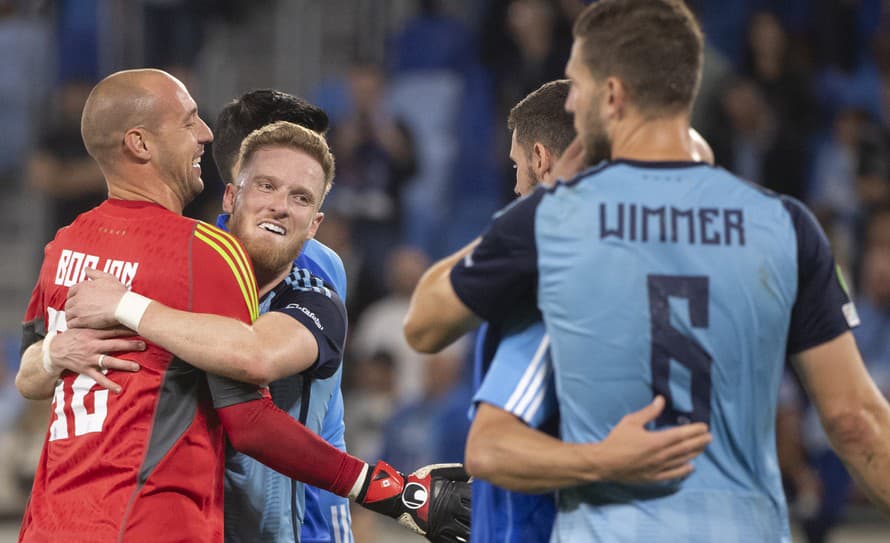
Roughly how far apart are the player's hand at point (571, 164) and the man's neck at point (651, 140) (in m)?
0.13

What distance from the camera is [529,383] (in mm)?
2639

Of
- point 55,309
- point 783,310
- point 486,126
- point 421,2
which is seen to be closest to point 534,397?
point 783,310

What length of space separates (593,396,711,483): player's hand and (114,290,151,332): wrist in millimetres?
1197

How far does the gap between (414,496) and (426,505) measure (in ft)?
0.14

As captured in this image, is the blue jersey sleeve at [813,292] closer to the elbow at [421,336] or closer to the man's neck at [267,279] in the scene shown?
the elbow at [421,336]

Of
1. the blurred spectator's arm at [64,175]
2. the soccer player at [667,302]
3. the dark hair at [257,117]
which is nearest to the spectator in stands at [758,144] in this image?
the blurred spectator's arm at [64,175]

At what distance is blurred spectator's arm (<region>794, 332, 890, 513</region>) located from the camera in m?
2.62

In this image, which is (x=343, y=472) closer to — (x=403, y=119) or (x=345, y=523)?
(x=345, y=523)

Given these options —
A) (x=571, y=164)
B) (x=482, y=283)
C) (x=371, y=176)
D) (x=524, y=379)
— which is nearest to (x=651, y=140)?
(x=571, y=164)

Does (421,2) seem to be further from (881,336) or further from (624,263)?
(624,263)

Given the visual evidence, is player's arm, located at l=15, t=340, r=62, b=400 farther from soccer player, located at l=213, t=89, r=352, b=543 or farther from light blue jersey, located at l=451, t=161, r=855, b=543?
light blue jersey, located at l=451, t=161, r=855, b=543

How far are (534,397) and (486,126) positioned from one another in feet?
24.5

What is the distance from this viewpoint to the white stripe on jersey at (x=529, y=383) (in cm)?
262

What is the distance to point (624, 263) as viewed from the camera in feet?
8.35
